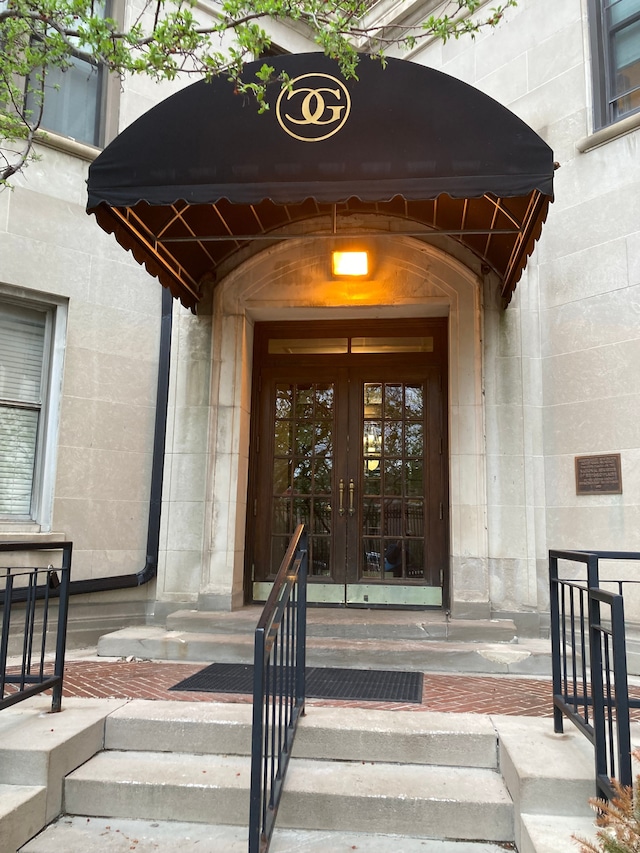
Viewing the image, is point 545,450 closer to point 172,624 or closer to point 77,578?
point 172,624

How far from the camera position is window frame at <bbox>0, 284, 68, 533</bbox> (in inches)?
261

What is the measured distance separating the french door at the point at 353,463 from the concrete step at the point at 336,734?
114 inches

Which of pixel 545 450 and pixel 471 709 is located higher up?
pixel 545 450

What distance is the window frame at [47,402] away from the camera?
6.62 meters

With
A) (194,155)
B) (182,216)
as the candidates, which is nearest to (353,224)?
(182,216)

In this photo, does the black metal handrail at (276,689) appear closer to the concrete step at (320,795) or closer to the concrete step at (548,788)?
the concrete step at (320,795)

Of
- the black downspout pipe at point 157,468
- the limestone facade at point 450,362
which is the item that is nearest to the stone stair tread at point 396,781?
the limestone facade at point 450,362

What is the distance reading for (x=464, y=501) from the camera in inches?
250

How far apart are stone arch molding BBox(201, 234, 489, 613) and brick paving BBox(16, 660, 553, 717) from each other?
113 cm

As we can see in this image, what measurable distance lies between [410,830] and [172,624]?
341 cm

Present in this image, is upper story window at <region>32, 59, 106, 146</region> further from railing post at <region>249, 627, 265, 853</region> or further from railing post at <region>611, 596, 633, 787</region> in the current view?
railing post at <region>611, 596, 633, 787</region>


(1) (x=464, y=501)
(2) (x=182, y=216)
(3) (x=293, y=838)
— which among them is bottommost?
(3) (x=293, y=838)

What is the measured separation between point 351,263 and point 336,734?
4582 mm

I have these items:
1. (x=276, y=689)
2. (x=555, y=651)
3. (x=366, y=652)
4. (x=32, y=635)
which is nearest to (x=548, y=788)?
(x=555, y=651)
